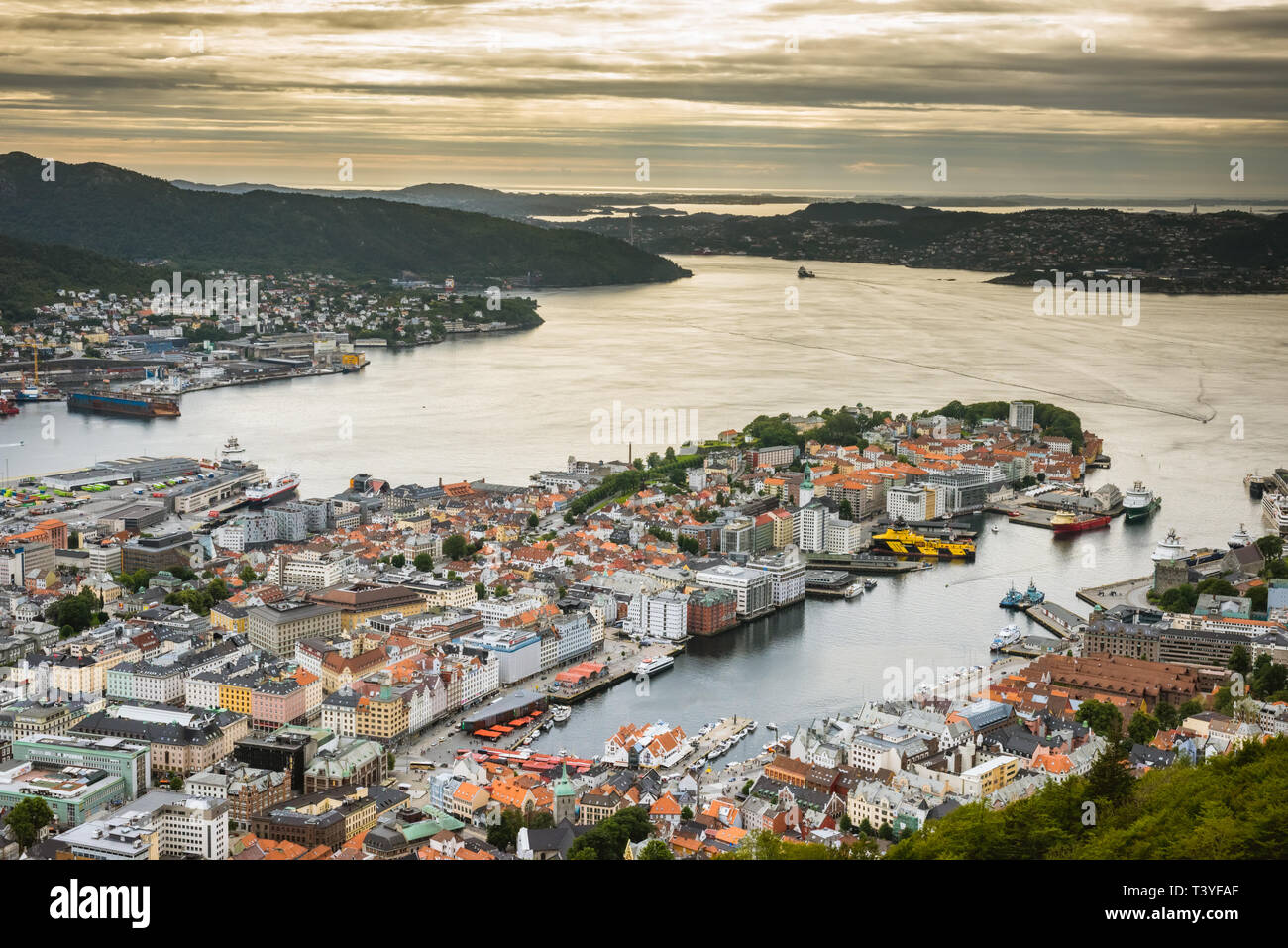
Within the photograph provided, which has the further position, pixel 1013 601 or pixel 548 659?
pixel 1013 601

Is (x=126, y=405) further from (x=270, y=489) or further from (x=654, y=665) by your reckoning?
(x=654, y=665)

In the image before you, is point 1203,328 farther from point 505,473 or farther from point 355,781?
point 355,781

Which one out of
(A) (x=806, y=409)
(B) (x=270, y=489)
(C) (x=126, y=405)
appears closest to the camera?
(B) (x=270, y=489)

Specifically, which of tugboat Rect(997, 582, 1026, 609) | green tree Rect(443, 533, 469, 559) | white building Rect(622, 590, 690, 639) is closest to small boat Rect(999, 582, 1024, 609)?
tugboat Rect(997, 582, 1026, 609)

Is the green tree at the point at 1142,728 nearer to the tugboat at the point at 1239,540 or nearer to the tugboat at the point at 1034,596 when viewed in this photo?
the tugboat at the point at 1034,596

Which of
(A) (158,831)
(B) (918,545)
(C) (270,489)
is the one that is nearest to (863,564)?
(B) (918,545)

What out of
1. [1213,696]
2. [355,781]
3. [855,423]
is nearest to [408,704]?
[355,781]

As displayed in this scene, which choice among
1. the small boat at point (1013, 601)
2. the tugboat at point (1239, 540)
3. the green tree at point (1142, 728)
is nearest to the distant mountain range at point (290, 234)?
the tugboat at point (1239, 540)
